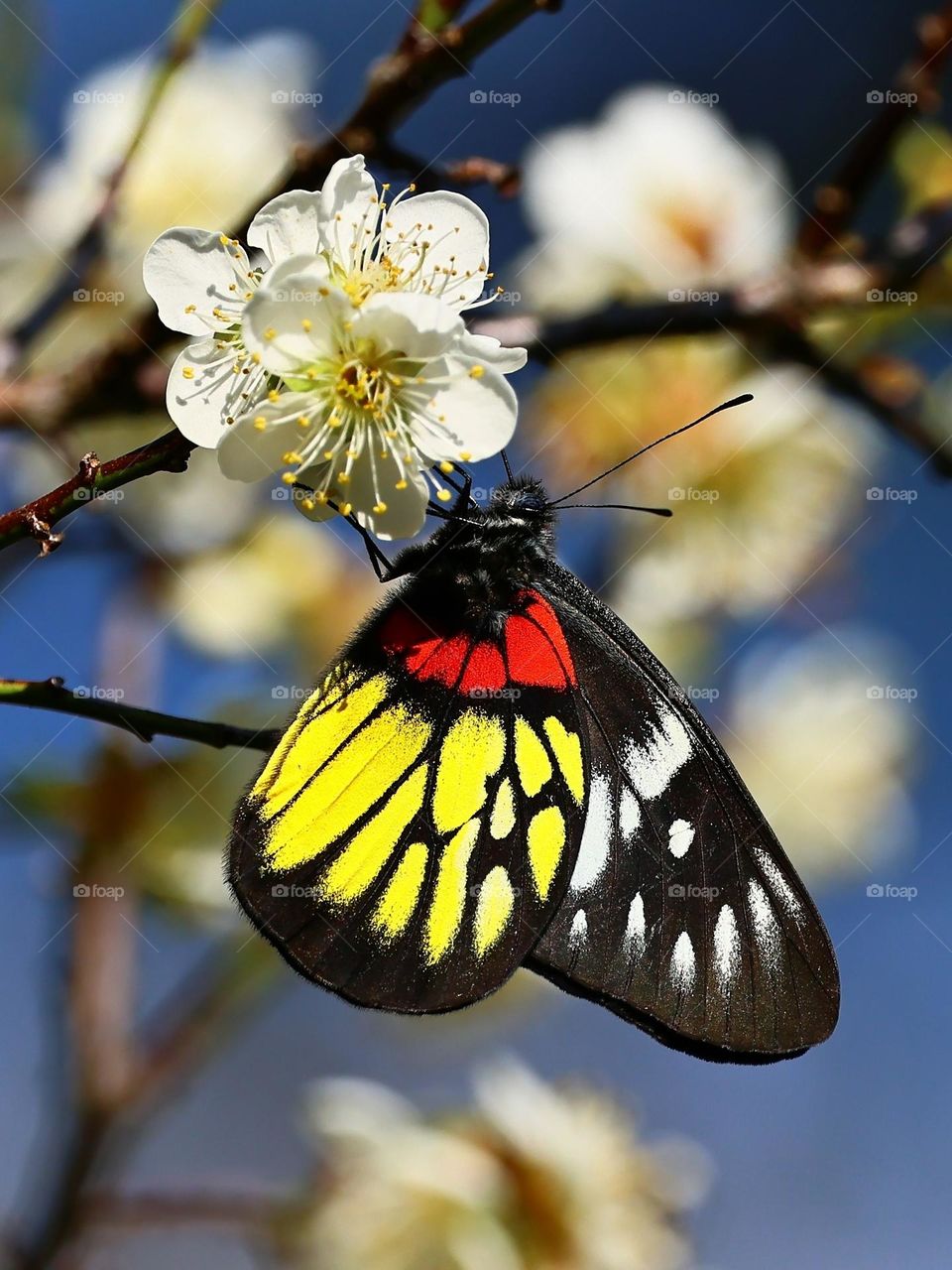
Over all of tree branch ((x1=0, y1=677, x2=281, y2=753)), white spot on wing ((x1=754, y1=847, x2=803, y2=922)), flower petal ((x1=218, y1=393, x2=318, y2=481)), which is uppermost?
white spot on wing ((x1=754, y1=847, x2=803, y2=922))

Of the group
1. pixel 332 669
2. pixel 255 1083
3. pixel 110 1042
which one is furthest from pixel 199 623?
pixel 255 1083

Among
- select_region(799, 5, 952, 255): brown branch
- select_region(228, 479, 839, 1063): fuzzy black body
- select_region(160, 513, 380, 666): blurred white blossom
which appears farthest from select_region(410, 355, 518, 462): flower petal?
select_region(160, 513, 380, 666): blurred white blossom

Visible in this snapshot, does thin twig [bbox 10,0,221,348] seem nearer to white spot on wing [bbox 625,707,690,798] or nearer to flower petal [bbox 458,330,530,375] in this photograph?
flower petal [bbox 458,330,530,375]

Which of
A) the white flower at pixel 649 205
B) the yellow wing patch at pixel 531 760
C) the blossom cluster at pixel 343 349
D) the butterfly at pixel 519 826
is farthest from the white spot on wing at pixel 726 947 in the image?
the white flower at pixel 649 205

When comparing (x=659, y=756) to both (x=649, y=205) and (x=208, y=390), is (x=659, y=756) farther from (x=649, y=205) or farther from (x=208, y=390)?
(x=649, y=205)

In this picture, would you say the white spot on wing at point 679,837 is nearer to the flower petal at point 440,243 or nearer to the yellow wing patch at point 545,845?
the yellow wing patch at point 545,845

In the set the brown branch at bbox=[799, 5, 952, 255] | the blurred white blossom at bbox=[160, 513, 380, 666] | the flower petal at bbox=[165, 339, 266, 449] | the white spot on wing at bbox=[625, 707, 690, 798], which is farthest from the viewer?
the blurred white blossom at bbox=[160, 513, 380, 666]

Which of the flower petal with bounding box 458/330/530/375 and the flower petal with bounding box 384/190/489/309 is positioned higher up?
the flower petal with bounding box 384/190/489/309
